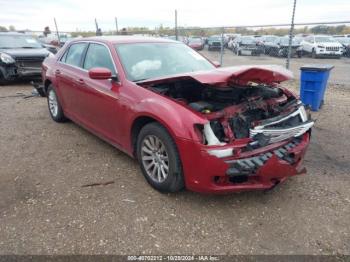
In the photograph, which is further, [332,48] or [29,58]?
[332,48]

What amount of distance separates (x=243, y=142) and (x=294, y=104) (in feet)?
3.93

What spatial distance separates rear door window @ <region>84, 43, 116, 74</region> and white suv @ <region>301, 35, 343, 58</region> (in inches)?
806

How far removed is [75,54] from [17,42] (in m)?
7.11

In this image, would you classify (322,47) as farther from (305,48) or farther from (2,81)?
(2,81)

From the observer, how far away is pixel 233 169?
275cm

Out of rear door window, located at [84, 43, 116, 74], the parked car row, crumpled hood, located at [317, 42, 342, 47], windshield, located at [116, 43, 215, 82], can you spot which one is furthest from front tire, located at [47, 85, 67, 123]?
crumpled hood, located at [317, 42, 342, 47]

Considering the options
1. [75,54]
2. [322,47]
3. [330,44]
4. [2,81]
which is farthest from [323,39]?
[75,54]

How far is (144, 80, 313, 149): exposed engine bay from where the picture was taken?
2885mm

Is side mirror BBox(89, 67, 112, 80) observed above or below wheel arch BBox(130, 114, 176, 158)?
above

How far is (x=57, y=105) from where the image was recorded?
5.56 meters

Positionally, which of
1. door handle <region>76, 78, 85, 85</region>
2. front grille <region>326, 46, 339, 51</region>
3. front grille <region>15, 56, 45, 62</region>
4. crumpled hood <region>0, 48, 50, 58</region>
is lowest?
front grille <region>326, 46, 339, 51</region>

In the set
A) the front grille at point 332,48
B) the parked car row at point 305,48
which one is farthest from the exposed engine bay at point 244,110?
the front grille at point 332,48

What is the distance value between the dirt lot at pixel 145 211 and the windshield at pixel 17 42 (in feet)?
23.5

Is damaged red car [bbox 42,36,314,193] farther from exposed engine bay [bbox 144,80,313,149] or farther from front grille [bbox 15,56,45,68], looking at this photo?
front grille [bbox 15,56,45,68]
